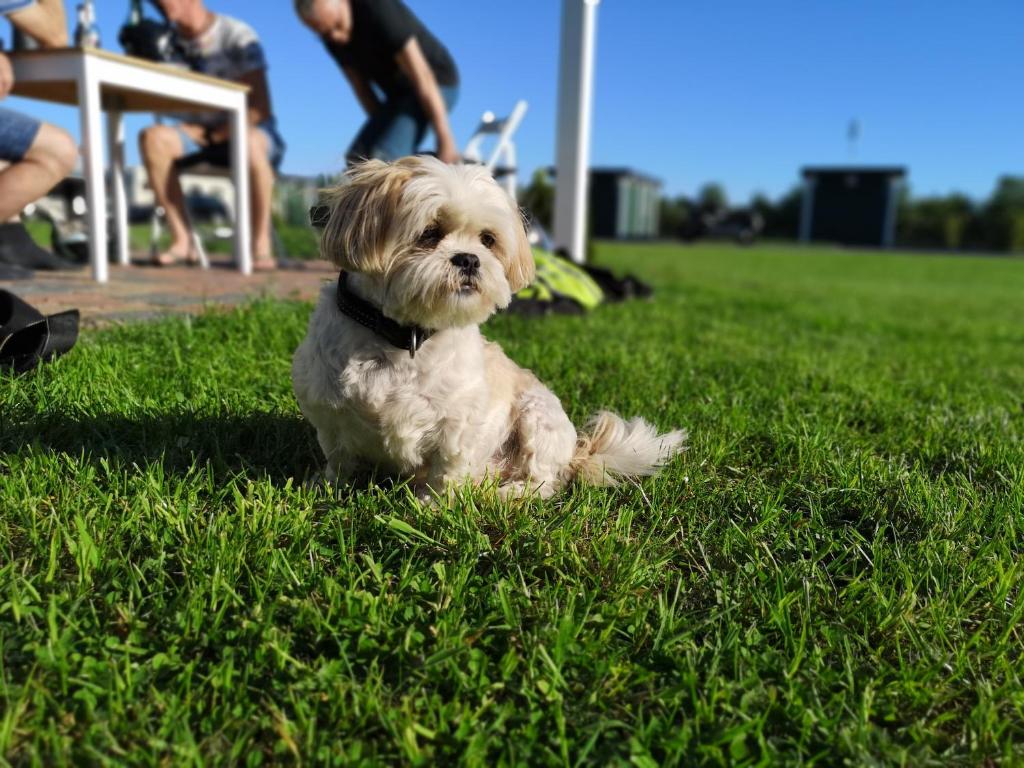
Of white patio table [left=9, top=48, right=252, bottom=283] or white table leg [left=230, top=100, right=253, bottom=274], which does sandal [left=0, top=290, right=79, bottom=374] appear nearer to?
white patio table [left=9, top=48, right=252, bottom=283]

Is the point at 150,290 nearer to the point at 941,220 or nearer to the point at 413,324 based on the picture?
the point at 413,324

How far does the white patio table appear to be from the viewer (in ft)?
15.8

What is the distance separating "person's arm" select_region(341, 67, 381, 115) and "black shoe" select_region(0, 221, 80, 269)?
2908 millimetres

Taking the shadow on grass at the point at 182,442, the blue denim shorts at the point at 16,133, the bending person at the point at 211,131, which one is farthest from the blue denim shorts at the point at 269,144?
the shadow on grass at the point at 182,442

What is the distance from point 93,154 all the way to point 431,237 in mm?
3675

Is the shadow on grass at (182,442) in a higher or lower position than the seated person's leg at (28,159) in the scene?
lower

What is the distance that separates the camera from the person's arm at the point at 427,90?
582cm

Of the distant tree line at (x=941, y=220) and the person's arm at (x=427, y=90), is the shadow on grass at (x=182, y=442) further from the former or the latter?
the distant tree line at (x=941, y=220)

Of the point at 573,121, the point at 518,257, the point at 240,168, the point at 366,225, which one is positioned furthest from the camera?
the point at 573,121

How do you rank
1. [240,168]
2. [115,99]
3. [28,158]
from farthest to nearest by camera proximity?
[115,99], [240,168], [28,158]

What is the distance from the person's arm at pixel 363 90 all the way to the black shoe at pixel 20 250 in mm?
2908

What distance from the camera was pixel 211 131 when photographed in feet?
23.4

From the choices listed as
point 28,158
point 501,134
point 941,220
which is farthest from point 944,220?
point 28,158

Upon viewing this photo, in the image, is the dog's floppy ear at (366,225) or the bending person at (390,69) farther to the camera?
the bending person at (390,69)
